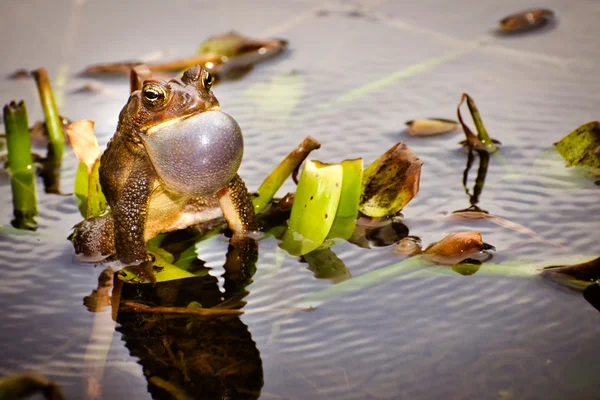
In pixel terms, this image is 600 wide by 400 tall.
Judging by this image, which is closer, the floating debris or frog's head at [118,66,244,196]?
frog's head at [118,66,244,196]

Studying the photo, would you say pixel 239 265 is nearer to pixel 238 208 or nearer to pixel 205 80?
pixel 238 208

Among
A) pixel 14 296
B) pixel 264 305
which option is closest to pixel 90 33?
pixel 14 296

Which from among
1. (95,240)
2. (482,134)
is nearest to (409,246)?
(482,134)

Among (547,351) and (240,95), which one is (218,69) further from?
(547,351)

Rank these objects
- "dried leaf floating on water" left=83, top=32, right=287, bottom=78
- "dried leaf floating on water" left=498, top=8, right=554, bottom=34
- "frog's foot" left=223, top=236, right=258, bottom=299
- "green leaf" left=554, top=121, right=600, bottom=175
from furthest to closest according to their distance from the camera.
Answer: "dried leaf floating on water" left=498, top=8, right=554, bottom=34 < "dried leaf floating on water" left=83, top=32, right=287, bottom=78 < "green leaf" left=554, top=121, right=600, bottom=175 < "frog's foot" left=223, top=236, right=258, bottom=299

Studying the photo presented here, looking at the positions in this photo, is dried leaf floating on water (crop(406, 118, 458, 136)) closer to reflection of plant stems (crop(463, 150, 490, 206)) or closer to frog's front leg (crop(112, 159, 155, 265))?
reflection of plant stems (crop(463, 150, 490, 206))

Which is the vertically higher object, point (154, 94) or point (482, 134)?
point (154, 94)

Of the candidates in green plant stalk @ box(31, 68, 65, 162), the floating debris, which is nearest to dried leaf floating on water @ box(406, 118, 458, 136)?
green plant stalk @ box(31, 68, 65, 162)
